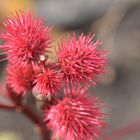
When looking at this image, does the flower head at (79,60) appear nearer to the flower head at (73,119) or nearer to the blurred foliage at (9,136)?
the flower head at (73,119)

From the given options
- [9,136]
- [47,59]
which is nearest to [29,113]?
[47,59]

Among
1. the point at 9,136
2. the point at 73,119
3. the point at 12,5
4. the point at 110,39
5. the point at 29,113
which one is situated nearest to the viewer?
the point at 73,119

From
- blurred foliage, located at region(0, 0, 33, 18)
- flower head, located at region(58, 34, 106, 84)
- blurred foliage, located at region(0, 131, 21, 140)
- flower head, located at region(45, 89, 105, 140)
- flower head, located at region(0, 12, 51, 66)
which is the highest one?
blurred foliage, located at region(0, 0, 33, 18)

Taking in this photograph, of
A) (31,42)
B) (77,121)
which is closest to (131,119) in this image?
(77,121)

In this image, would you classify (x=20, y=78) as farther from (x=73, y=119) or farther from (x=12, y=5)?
(x=12, y=5)

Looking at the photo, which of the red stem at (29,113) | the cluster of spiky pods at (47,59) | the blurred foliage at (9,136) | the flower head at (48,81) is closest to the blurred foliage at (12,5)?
the blurred foliage at (9,136)

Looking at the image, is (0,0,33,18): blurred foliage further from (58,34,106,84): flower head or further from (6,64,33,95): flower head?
(58,34,106,84): flower head

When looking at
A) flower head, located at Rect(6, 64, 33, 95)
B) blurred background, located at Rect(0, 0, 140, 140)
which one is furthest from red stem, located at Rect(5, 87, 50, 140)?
blurred background, located at Rect(0, 0, 140, 140)
